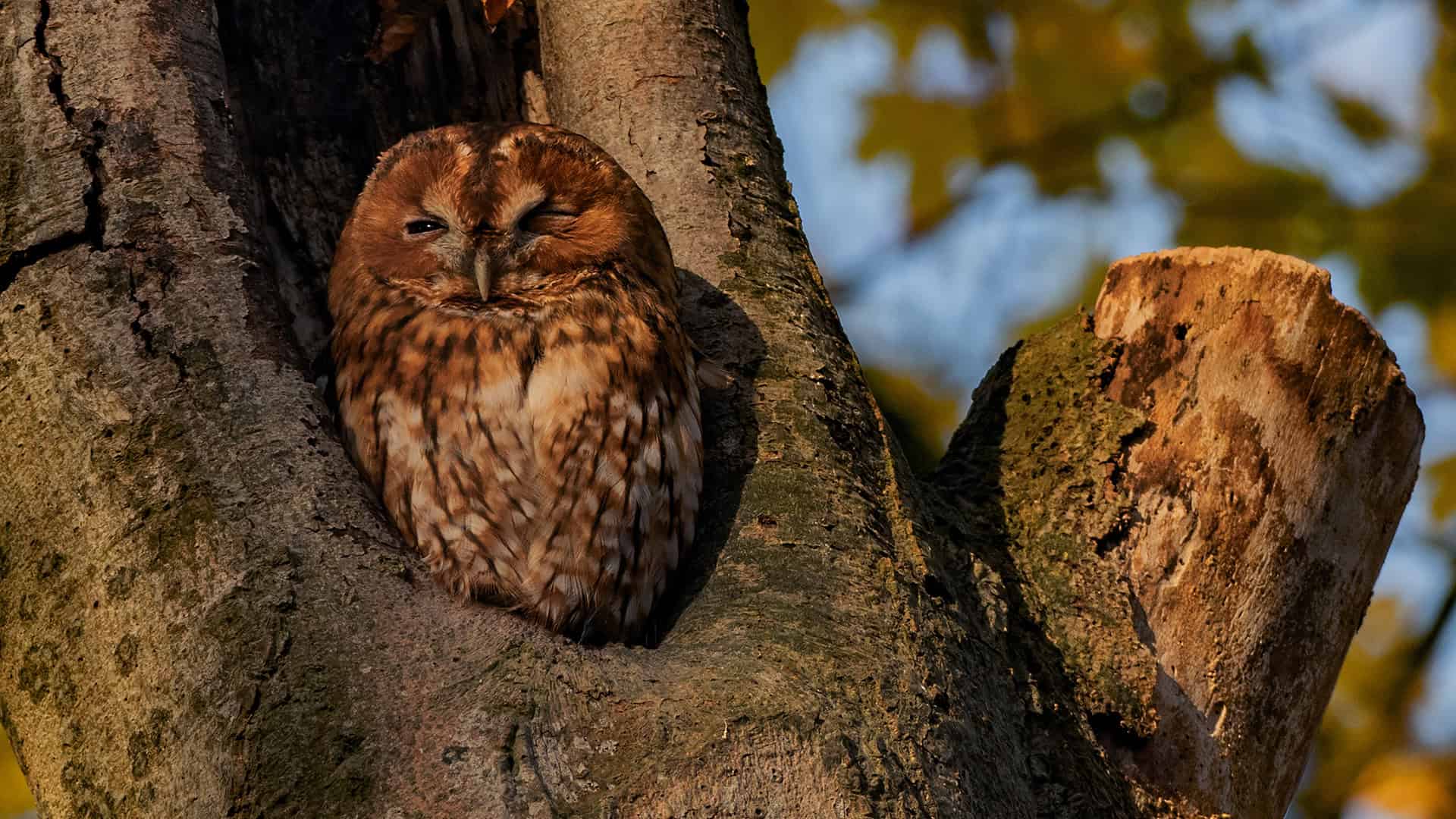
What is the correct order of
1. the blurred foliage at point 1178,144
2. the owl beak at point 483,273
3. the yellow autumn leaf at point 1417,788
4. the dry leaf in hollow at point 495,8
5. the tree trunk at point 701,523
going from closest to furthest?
the tree trunk at point 701,523
the owl beak at point 483,273
the dry leaf in hollow at point 495,8
the blurred foliage at point 1178,144
the yellow autumn leaf at point 1417,788

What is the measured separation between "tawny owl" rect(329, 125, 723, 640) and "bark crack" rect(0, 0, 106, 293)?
1.86 ft

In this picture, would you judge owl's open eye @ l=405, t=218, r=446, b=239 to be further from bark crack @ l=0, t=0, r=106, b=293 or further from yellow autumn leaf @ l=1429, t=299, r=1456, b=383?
yellow autumn leaf @ l=1429, t=299, r=1456, b=383

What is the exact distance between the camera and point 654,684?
67.4 inches

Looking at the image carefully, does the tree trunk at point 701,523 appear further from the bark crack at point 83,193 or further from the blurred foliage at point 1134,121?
the blurred foliage at point 1134,121

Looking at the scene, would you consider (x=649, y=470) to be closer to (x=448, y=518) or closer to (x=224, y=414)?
(x=448, y=518)

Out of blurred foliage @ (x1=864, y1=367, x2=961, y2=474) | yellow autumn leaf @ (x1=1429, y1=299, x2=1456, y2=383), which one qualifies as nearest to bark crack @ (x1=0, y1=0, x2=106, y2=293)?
blurred foliage @ (x1=864, y1=367, x2=961, y2=474)

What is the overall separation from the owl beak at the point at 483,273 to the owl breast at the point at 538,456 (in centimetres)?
5

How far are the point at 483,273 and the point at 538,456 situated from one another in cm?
35

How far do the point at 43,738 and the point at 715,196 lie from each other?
146 centimetres

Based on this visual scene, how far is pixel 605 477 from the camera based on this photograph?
234 cm

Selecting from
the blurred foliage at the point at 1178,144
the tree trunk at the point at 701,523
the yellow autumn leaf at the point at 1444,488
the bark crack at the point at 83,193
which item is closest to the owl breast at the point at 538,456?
the tree trunk at the point at 701,523

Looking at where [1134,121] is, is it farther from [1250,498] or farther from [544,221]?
[544,221]

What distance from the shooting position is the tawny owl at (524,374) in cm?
231

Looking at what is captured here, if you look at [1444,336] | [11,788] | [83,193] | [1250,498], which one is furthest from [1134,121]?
[11,788]
